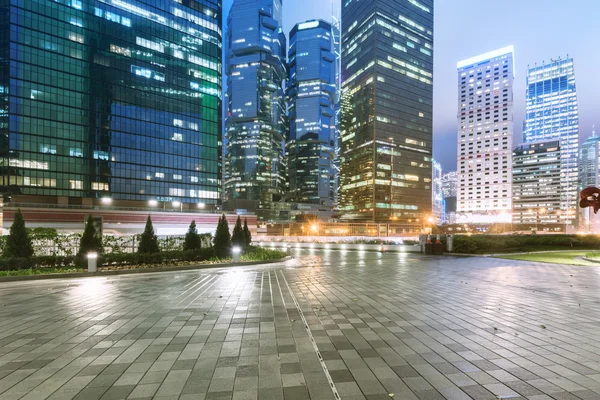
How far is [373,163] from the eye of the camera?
538 feet

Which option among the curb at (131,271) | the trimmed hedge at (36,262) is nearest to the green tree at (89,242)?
the trimmed hedge at (36,262)

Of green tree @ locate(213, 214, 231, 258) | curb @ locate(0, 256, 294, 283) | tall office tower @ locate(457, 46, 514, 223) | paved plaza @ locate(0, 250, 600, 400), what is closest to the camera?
paved plaza @ locate(0, 250, 600, 400)

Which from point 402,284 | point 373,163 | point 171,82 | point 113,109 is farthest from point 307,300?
point 373,163

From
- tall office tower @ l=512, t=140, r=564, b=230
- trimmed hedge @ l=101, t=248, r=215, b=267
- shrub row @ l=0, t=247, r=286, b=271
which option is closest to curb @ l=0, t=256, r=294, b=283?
shrub row @ l=0, t=247, r=286, b=271

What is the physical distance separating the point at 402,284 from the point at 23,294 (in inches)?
553

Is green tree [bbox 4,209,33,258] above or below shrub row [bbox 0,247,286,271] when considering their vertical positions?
above

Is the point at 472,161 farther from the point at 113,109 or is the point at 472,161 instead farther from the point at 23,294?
the point at 23,294

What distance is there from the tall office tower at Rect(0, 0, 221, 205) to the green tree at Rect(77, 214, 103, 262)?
228 feet

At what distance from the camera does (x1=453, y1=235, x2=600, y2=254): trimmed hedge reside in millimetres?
26391

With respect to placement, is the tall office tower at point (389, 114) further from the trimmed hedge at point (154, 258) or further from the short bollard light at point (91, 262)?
the short bollard light at point (91, 262)

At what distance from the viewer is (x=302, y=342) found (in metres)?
6.07

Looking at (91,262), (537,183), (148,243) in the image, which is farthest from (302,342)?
(537,183)

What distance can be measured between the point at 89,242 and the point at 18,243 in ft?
10.3

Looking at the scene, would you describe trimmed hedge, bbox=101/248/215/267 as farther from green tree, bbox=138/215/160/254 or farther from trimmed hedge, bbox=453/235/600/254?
trimmed hedge, bbox=453/235/600/254
